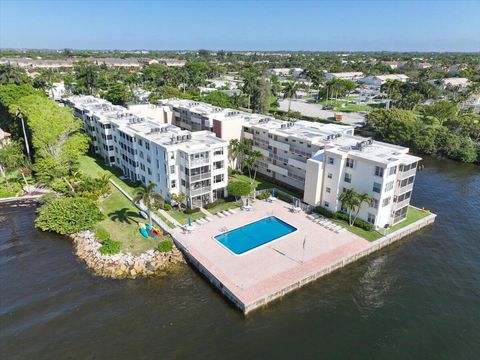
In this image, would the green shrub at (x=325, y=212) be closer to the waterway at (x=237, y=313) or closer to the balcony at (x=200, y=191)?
the waterway at (x=237, y=313)

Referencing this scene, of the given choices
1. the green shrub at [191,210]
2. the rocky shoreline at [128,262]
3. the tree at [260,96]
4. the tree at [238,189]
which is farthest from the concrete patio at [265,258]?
the tree at [260,96]

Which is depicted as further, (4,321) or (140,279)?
(140,279)

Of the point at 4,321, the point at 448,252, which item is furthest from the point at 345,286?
the point at 4,321

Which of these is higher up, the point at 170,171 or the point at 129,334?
the point at 170,171

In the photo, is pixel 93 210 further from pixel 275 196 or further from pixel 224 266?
pixel 275 196

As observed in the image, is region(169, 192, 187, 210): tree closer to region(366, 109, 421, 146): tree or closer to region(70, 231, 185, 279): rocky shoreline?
region(70, 231, 185, 279): rocky shoreline

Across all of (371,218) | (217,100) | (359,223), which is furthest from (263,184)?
(217,100)
